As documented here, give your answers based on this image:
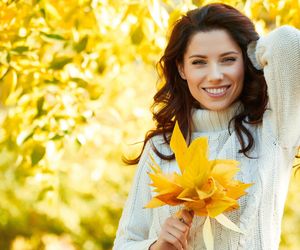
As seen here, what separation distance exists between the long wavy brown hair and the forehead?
0.02 metres

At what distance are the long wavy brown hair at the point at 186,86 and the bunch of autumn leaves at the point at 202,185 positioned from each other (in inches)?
12.1

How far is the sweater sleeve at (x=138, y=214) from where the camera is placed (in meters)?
3.12

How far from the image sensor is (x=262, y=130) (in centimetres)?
291

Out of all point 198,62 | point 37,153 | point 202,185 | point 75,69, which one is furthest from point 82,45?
point 202,185

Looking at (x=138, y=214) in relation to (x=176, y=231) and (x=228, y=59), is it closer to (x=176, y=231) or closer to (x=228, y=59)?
(x=176, y=231)

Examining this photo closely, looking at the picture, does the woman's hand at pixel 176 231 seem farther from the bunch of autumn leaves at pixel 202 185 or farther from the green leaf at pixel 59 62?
the green leaf at pixel 59 62

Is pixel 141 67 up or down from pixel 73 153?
up

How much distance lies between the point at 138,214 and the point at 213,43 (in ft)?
2.05

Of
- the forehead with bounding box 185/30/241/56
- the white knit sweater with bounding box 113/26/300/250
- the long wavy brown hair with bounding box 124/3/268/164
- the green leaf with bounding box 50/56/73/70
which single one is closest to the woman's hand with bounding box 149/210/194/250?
the white knit sweater with bounding box 113/26/300/250

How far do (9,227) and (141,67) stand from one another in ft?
4.86

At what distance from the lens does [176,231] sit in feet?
8.91

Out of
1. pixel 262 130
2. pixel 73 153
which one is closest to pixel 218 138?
pixel 262 130

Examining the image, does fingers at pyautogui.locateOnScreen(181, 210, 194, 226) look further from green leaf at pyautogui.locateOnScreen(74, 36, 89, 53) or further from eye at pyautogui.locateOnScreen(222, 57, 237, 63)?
green leaf at pyautogui.locateOnScreen(74, 36, 89, 53)

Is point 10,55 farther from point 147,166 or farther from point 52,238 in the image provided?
point 52,238
